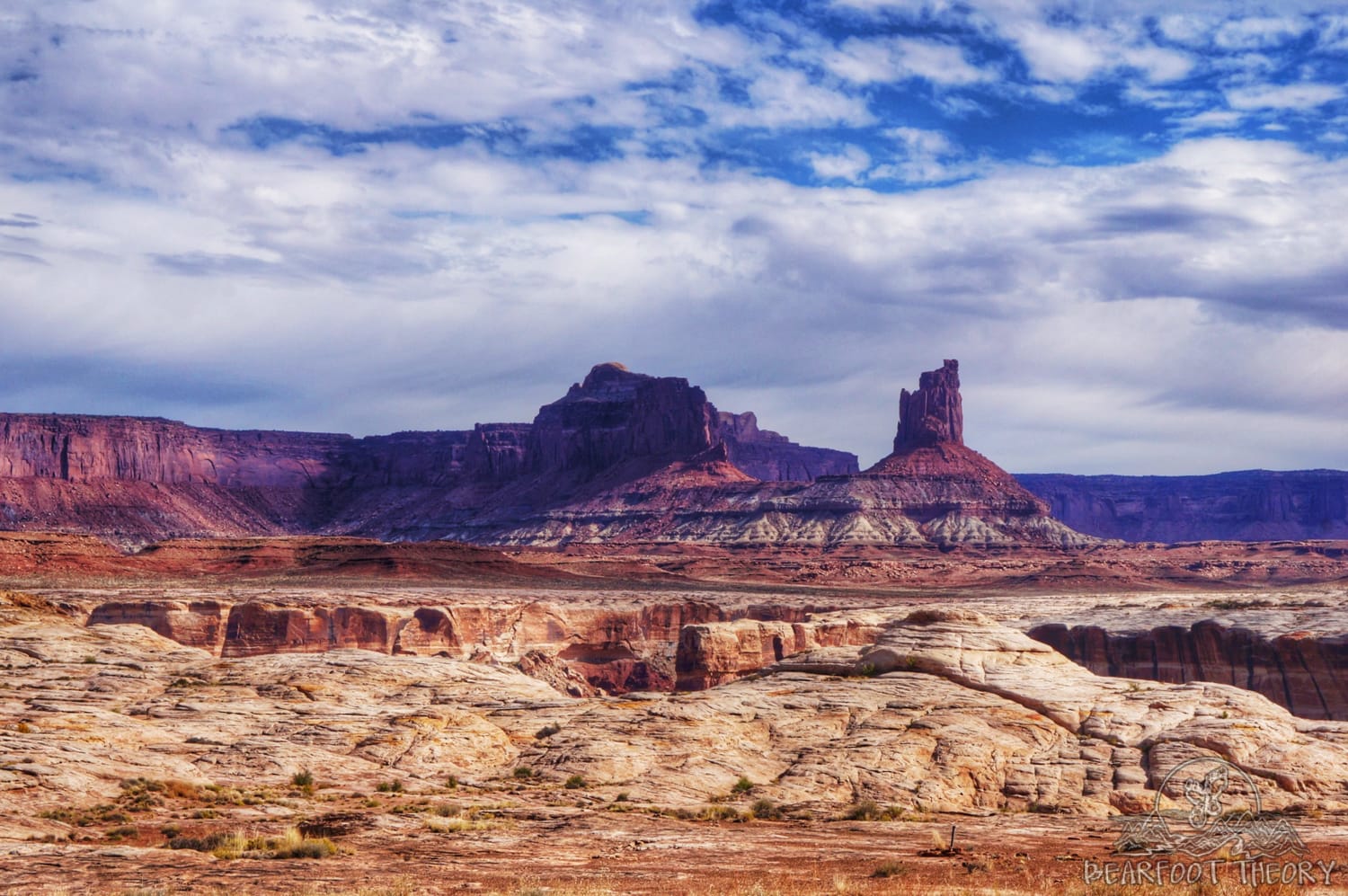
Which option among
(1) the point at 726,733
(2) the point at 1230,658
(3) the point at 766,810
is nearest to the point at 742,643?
(2) the point at 1230,658

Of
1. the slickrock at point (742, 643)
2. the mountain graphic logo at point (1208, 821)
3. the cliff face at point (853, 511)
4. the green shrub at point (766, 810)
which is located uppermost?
the cliff face at point (853, 511)

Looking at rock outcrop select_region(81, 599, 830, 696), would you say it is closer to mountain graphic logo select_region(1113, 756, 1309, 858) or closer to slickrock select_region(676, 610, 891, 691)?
slickrock select_region(676, 610, 891, 691)

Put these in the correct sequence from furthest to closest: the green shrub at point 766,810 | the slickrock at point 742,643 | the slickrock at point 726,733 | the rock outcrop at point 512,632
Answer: the rock outcrop at point 512,632, the slickrock at point 742,643, the slickrock at point 726,733, the green shrub at point 766,810

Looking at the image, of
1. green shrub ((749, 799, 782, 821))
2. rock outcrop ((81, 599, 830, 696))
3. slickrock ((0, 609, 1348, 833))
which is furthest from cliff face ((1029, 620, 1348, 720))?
green shrub ((749, 799, 782, 821))

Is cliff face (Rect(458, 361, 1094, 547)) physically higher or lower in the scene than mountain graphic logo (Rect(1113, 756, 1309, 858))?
higher

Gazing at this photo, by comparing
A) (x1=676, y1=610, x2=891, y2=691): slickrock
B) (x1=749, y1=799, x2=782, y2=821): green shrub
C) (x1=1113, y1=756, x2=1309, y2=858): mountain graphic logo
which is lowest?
(x1=749, y1=799, x2=782, y2=821): green shrub

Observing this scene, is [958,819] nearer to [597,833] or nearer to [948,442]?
[597,833]

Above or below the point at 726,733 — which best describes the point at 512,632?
below

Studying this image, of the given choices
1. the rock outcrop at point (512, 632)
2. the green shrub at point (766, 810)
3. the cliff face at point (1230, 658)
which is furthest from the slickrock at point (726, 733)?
the cliff face at point (1230, 658)

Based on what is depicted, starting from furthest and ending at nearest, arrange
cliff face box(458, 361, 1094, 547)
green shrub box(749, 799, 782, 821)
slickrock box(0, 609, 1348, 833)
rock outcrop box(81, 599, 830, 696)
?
1. cliff face box(458, 361, 1094, 547)
2. rock outcrop box(81, 599, 830, 696)
3. slickrock box(0, 609, 1348, 833)
4. green shrub box(749, 799, 782, 821)

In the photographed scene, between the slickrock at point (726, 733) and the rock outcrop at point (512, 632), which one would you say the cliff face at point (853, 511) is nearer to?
the rock outcrop at point (512, 632)

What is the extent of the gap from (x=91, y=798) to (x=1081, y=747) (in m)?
17.8

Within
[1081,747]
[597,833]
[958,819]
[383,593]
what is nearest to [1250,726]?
[1081,747]

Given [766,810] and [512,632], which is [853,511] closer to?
[512,632]
